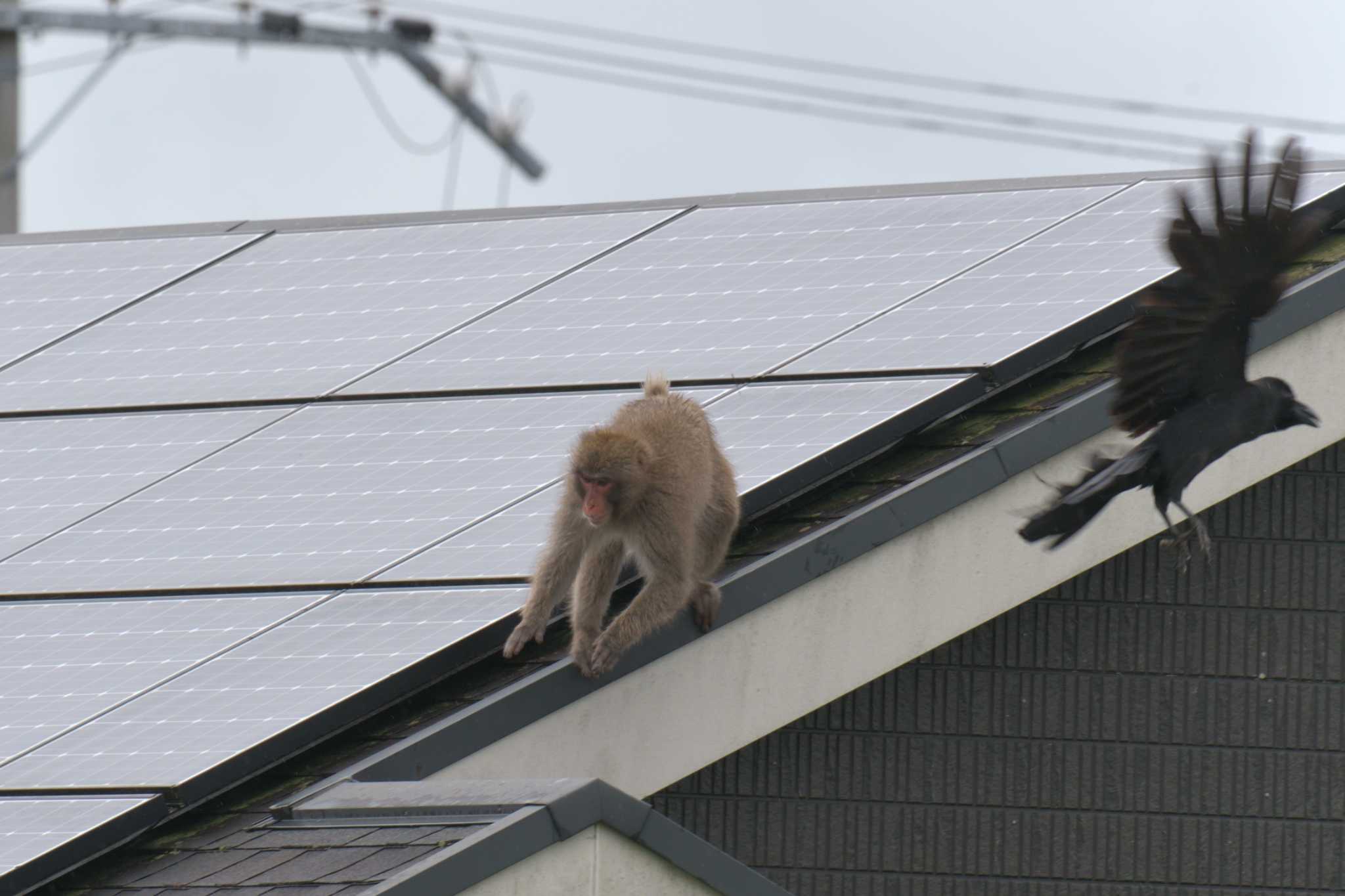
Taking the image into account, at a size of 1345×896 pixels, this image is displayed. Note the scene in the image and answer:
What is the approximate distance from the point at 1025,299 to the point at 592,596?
2724mm

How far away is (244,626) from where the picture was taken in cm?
720

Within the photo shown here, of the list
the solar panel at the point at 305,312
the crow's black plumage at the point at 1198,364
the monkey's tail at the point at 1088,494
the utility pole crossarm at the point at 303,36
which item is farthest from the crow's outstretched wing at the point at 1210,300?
the utility pole crossarm at the point at 303,36

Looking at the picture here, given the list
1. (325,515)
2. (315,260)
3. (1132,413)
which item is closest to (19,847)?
(325,515)

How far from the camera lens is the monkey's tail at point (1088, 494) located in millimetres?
6383

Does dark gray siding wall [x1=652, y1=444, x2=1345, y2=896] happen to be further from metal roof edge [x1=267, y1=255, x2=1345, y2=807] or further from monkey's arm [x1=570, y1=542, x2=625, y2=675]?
monkey's arm [x1=570, y1=542, x2=625, y2=675]

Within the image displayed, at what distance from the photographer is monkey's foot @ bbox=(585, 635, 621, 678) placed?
6484 millimetres

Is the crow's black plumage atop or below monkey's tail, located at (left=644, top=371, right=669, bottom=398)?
below

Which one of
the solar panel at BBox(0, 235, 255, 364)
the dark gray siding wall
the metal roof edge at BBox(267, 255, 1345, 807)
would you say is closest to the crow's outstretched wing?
the metal roof edge at BBox(267, 255, 1345, 807)

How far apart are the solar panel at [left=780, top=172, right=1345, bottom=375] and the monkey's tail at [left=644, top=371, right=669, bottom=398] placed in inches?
39.8

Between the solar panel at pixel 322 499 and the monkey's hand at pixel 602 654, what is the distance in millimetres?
1247

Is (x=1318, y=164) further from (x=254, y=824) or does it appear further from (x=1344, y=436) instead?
(x=254, y=824)

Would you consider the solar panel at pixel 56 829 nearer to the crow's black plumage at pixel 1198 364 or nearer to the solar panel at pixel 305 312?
the crow's black plumage at pixel 1198 364

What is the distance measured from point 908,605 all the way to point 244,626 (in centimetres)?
241

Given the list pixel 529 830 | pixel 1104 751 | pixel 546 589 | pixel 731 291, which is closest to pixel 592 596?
pixel 546 589
